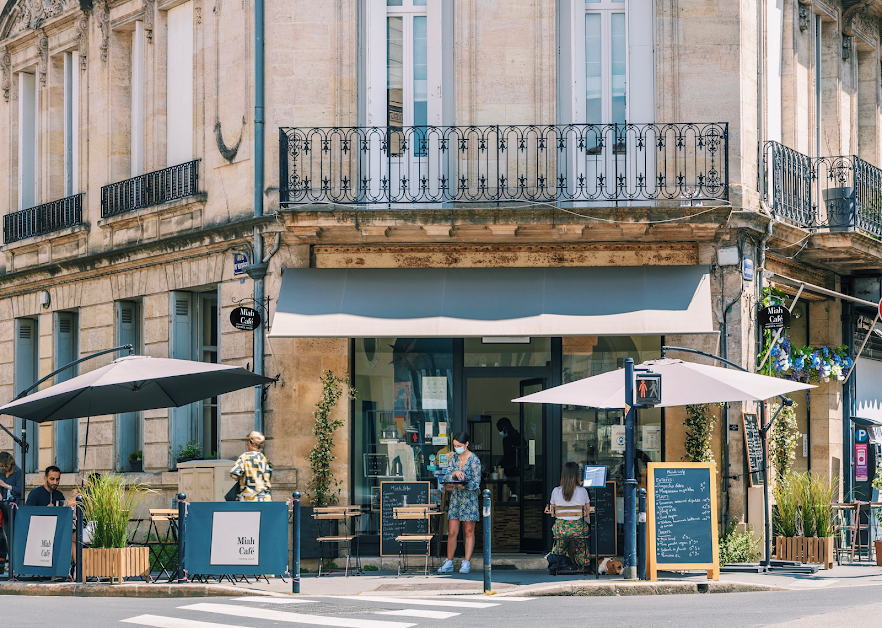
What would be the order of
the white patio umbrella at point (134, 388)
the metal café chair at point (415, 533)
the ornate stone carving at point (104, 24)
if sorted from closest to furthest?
the white patio umbrella at point (134, 388)
the metal café chair at point (415, 533)
the ornate stone carving at point (104, 24)

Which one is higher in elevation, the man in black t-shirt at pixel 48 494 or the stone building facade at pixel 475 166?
the stone building facade at pixel 475 166

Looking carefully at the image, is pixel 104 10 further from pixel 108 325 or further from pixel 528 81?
pixel 528 81

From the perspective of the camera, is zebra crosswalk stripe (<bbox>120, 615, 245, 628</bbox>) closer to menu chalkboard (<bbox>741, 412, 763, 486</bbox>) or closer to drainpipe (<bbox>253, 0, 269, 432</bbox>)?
drainpipe (<bbox>253, 0, 269, 432</bbox>)

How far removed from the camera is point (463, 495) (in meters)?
14.4

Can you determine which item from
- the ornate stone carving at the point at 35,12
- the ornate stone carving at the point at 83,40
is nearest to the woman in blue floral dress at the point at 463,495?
the ornate stone carving at the point at 83,40

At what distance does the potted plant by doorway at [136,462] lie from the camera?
58.9 ft

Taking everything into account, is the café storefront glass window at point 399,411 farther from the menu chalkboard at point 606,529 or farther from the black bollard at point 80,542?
the black bollard at point 80,542

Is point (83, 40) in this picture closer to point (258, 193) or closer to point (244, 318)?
point (258, 193)

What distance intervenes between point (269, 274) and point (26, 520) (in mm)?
4286

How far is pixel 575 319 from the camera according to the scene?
14.8 metres

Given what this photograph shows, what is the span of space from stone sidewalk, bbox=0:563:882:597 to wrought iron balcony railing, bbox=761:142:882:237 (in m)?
4.89

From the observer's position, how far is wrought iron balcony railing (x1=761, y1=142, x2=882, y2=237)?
1616 centimetres

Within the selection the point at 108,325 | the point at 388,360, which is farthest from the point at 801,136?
the point at 108,325

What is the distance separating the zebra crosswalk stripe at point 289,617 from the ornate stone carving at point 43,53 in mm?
11766
